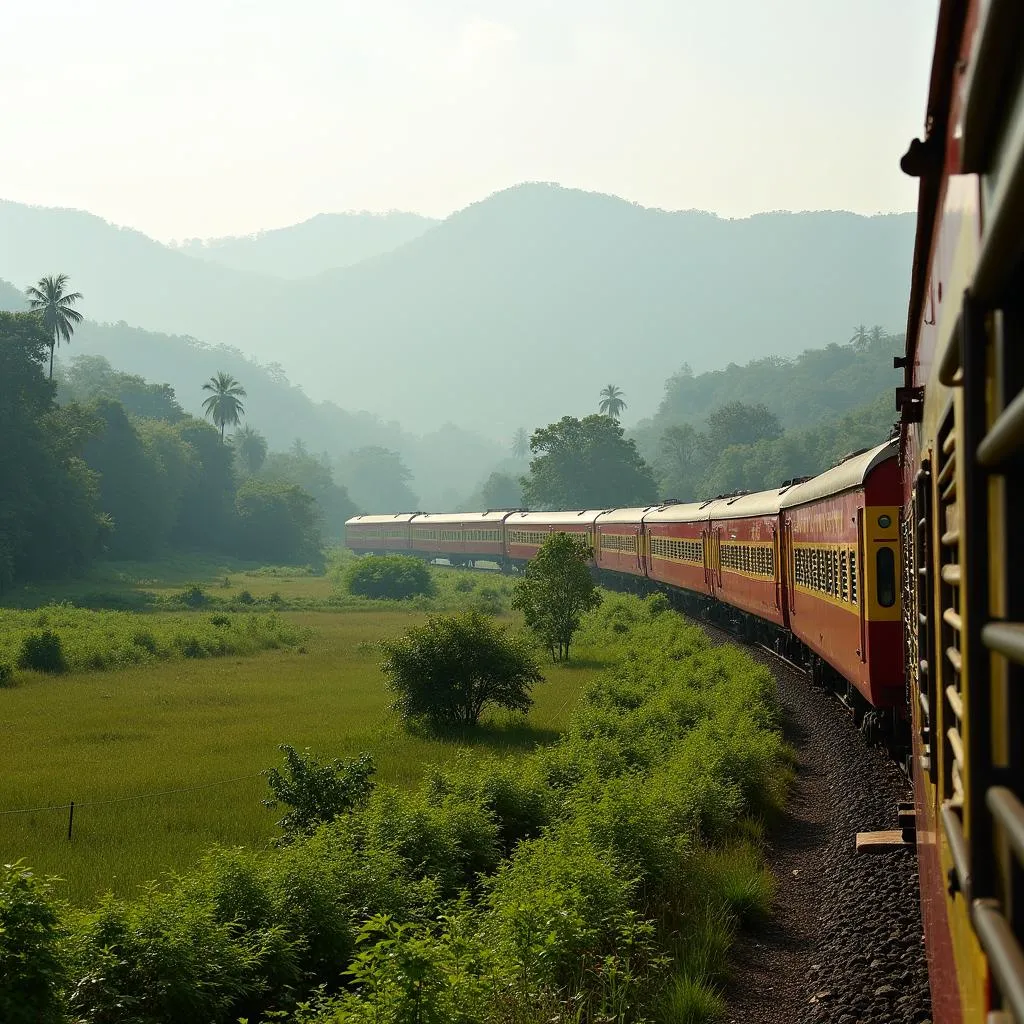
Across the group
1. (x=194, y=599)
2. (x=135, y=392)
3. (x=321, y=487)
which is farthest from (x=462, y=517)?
(x=321, y=487)

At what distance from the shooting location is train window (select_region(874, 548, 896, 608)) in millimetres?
11180

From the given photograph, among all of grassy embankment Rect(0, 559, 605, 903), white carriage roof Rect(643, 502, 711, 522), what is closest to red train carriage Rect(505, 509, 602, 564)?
white carriage roof Rect(643, 502, 711, 522)

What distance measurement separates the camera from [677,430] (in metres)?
A: 143

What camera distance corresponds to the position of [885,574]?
11219 millimetres

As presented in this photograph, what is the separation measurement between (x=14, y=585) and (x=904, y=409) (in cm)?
5114

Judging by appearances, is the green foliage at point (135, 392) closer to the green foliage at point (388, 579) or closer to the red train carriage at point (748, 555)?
the green foliage at point (388, 579)

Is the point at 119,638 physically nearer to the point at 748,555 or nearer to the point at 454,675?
the point at 454,675

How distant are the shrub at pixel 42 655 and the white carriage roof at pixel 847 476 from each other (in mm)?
17327

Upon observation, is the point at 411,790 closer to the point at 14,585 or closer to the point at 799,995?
the point at 799,995

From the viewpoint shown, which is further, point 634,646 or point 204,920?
point 634,646

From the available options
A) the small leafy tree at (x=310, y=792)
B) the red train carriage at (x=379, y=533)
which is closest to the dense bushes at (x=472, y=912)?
the small leafy tree at (x=310, y=792)

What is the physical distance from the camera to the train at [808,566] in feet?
36.8

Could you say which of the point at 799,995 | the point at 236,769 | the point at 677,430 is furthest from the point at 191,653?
the point at 677,430

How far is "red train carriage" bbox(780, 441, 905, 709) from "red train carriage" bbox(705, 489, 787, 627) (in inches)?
176
